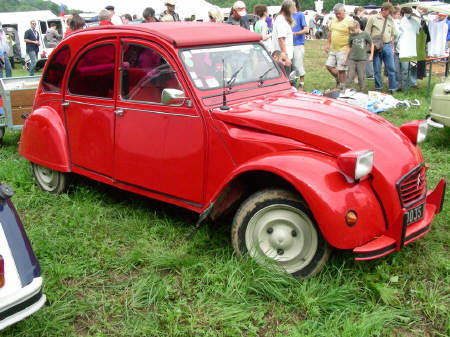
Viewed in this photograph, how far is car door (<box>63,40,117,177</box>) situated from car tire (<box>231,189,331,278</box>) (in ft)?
5.35

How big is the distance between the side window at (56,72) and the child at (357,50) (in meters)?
6.61

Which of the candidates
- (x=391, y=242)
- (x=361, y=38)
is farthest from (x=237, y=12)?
(x=391, y=242)

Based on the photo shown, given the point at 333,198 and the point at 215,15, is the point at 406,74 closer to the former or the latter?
the point at 215,15

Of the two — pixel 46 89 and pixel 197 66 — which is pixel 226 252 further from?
pixel 46 89

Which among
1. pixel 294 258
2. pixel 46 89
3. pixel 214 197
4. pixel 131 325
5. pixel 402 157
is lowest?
pixel 131 325

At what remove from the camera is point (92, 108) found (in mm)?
4301

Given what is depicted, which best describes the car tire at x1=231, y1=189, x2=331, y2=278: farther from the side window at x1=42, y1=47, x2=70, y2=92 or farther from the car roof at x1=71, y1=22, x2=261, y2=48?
the side window at x1=42, y1=47, x2=70, y2=92

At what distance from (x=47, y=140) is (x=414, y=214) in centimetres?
361

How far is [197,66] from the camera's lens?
3.75 meters

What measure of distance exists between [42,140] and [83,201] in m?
0.78

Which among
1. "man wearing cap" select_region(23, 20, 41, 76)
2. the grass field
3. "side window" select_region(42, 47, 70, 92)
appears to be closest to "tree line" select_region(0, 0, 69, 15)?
"man wearing cap" select_region(23, 20, 41, 76)

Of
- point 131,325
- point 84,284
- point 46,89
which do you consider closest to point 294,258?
point 131,325

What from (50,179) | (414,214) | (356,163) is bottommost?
(50,179)

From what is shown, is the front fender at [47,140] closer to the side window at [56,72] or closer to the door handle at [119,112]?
the side window at [56,72]
